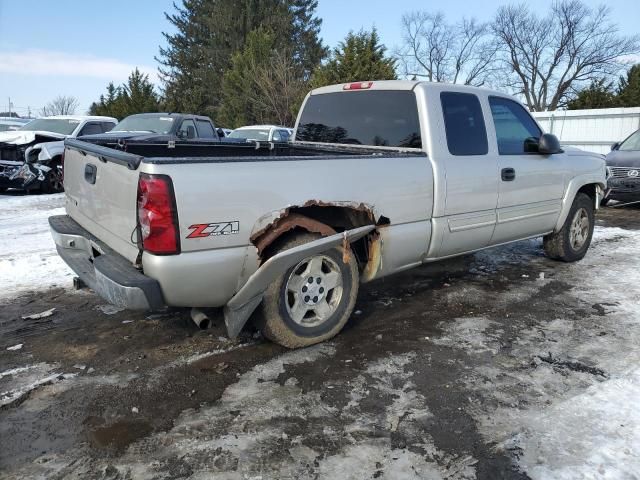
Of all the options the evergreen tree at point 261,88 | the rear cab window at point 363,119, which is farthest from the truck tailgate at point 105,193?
the evergreen tree at point 261,88

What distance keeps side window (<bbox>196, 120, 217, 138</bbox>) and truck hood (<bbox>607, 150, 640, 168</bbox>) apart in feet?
29.6

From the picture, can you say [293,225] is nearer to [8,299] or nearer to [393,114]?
[393,114]

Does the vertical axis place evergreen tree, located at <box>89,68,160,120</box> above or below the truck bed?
above

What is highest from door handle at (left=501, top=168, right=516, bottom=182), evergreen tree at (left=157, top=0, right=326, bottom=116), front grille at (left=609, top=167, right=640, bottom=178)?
evergreen tree at (left=157, top=0, right=326, bottom=116)

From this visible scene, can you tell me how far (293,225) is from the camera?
11.4ft

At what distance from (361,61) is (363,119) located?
627 inches

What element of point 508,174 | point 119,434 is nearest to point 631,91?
point 508,174

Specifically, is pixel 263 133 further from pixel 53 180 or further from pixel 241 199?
pixel 241 199

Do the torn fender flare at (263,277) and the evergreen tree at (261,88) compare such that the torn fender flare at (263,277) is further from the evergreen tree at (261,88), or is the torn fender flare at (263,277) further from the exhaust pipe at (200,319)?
the evergreen tree at (261,88)

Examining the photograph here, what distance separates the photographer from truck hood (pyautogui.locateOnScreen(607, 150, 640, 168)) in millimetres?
10627

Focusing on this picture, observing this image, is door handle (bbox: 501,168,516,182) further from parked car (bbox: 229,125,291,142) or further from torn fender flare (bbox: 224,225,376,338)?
parked car (bbox: 229,125,291,142)

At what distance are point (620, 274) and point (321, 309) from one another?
3979 mm

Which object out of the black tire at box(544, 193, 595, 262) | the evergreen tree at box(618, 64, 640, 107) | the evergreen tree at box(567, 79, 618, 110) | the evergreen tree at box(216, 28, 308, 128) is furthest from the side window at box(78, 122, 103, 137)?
Answer: the evergreen tree at box(618, 64, 640, 107)

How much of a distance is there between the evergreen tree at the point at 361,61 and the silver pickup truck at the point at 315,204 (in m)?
15.0
